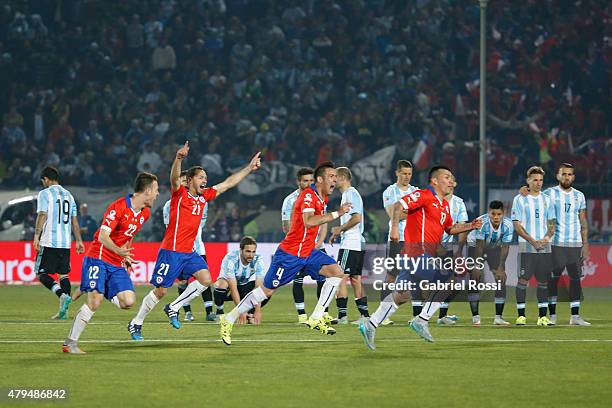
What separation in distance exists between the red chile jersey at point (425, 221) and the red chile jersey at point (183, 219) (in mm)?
2455

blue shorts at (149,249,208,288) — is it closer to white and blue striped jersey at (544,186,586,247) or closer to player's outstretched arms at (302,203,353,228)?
player's outstretched arms at (302,203,353,228)

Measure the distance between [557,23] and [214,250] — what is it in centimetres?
1497

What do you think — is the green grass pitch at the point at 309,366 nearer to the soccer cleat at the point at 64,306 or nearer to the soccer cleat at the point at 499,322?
the soccer cleat at the point at 499,322

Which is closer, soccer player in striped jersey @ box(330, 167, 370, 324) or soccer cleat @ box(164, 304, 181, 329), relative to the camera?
soccer cleat @ box(164, 304, 181, 329)

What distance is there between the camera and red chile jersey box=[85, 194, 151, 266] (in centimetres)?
1217

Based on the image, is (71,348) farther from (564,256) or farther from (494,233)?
(564,256)

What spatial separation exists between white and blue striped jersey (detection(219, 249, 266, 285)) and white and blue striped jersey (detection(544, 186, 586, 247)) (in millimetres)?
4450

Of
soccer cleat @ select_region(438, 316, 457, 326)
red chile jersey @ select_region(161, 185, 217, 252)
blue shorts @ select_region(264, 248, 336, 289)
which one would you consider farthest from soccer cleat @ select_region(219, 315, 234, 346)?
soccer cleat @ select_region(438, 316, 457, 326)

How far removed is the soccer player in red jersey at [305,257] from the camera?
43.5 feet

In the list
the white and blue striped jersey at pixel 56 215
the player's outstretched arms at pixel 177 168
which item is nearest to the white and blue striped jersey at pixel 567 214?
the player's outstretched arms at pixel 177 168

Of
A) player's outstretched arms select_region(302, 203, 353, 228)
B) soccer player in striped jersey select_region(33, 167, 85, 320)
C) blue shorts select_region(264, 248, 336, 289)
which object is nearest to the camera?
player's outstretched arms select_region(302, 203, 353, 228)

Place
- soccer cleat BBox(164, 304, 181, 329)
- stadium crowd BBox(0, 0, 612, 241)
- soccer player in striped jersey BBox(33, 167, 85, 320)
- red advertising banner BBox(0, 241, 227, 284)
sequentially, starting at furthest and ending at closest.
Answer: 1. stadium crowd BBox(0, 0, 612, 241)
2. red advertising banner BBox(0, 241, 227, 284)
3. soccer player in striped jersey BBox(33, 167, 85, 320)
4. soccer cleat BBox(164, 304, 181, 329)

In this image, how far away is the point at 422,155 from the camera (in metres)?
33.0

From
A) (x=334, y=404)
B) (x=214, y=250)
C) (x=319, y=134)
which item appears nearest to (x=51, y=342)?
(x=334, y=404)
